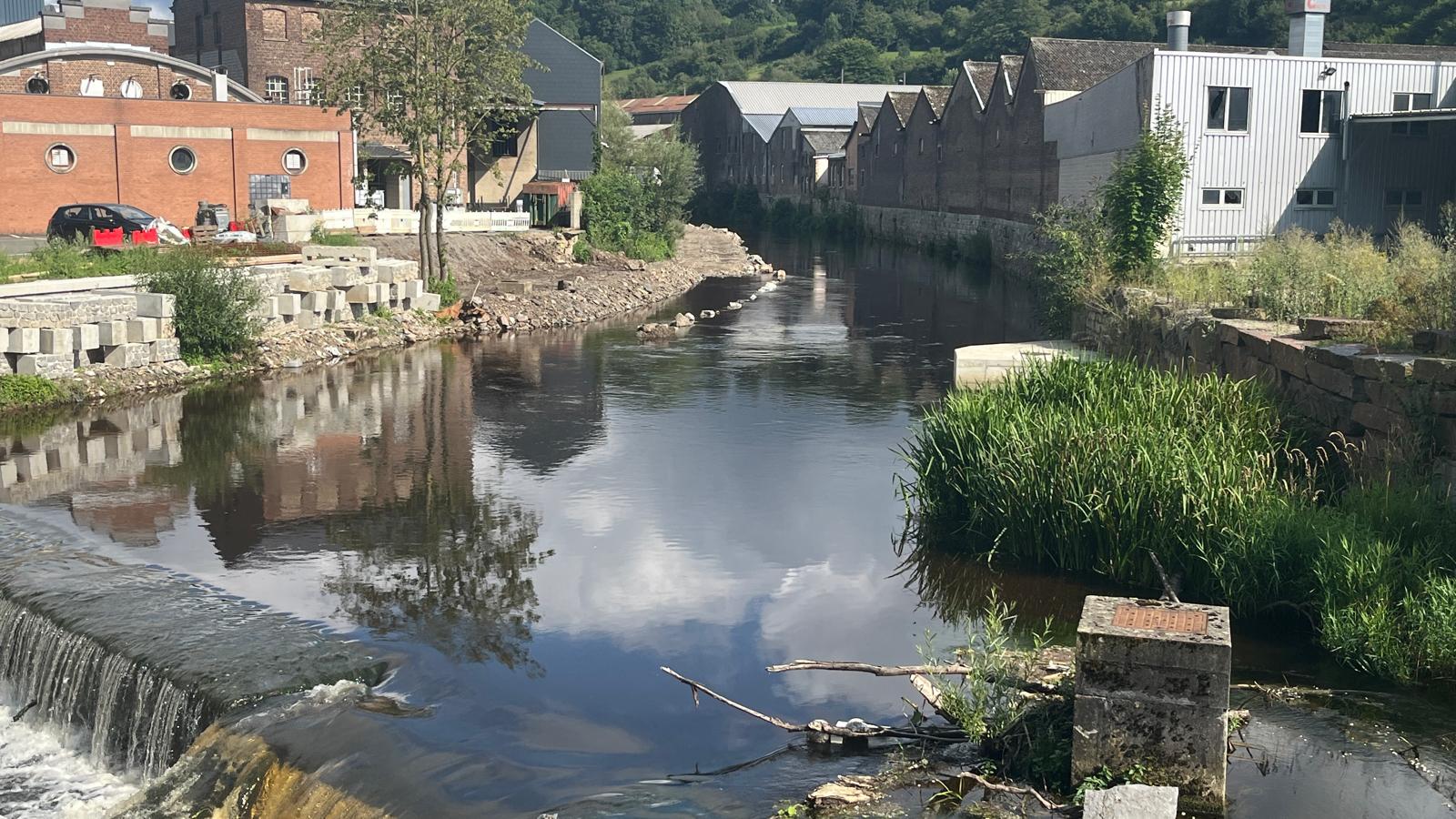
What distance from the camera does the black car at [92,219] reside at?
3631cm

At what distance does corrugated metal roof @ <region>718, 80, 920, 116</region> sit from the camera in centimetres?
9812

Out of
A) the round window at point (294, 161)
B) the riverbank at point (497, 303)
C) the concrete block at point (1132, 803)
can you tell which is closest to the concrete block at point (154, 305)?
the riverbank at point (497, 303)

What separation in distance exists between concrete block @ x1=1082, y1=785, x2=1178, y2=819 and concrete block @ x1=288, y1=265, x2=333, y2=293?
23.2 meters

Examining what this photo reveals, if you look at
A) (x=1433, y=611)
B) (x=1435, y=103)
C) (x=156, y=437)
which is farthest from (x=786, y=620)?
(x=1435, y=103)

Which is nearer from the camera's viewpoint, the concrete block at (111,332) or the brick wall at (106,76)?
the concrete block at (111,332)

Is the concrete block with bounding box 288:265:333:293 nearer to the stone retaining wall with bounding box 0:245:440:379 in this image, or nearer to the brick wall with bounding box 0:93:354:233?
the stone retaining wall with bounding box 0:245:440:379

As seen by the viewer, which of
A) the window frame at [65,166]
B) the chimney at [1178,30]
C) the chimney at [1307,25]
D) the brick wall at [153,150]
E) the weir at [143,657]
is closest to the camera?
the weir at [143,657]

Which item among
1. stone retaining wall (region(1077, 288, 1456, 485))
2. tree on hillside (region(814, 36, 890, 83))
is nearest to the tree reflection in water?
stone retaining wall (region(1077, 288, 1456, 485))

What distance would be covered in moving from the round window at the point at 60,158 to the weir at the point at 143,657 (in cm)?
3254

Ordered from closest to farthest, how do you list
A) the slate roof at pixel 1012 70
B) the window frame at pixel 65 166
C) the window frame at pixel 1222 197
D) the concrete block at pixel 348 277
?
the concrete block at pixel 348 277 < the window frame at pixel 1222 197 < the window frame at pixel 65 166 < the slate roof at pixel 1012 70

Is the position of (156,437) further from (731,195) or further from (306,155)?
(731,195)

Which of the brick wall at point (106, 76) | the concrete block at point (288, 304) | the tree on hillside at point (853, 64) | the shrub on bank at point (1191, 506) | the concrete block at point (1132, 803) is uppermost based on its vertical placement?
the tree on hillside at point (853, 64)

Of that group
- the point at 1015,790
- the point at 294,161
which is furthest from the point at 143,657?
the point at 294,161

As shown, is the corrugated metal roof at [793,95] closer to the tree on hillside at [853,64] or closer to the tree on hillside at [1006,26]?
the tree on hillside at [1006,26]
